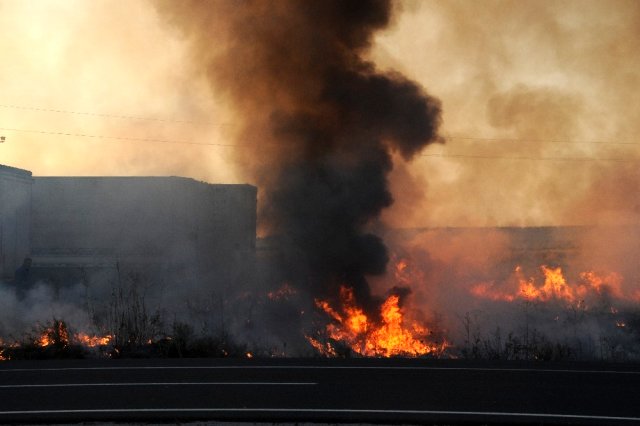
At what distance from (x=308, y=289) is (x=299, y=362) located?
46.1 feet

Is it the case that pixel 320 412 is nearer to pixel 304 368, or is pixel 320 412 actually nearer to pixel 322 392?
pixel 322 392

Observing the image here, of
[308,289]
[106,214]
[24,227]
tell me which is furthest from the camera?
[106,214]

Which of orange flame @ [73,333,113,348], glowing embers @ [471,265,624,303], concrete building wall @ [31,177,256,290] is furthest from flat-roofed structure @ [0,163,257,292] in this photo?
orange flame @ [73,333,113,348]

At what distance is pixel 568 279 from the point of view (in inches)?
1348

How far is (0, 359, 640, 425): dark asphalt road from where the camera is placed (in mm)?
8391

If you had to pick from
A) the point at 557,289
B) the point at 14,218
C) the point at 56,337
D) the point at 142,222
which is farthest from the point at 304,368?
the point at 142,222

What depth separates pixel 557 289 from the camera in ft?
102

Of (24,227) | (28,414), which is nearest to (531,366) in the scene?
(28,414)

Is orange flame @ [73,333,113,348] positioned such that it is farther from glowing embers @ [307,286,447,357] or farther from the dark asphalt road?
glowing embers @ [307,286,447,357]

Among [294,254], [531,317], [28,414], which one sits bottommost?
[28,414]

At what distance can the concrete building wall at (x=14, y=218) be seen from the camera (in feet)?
99.6

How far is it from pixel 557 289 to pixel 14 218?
2288 cm

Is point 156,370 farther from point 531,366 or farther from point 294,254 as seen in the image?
point 294,254

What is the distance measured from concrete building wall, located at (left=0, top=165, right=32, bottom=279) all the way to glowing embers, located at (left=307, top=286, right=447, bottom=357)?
13483 mm
